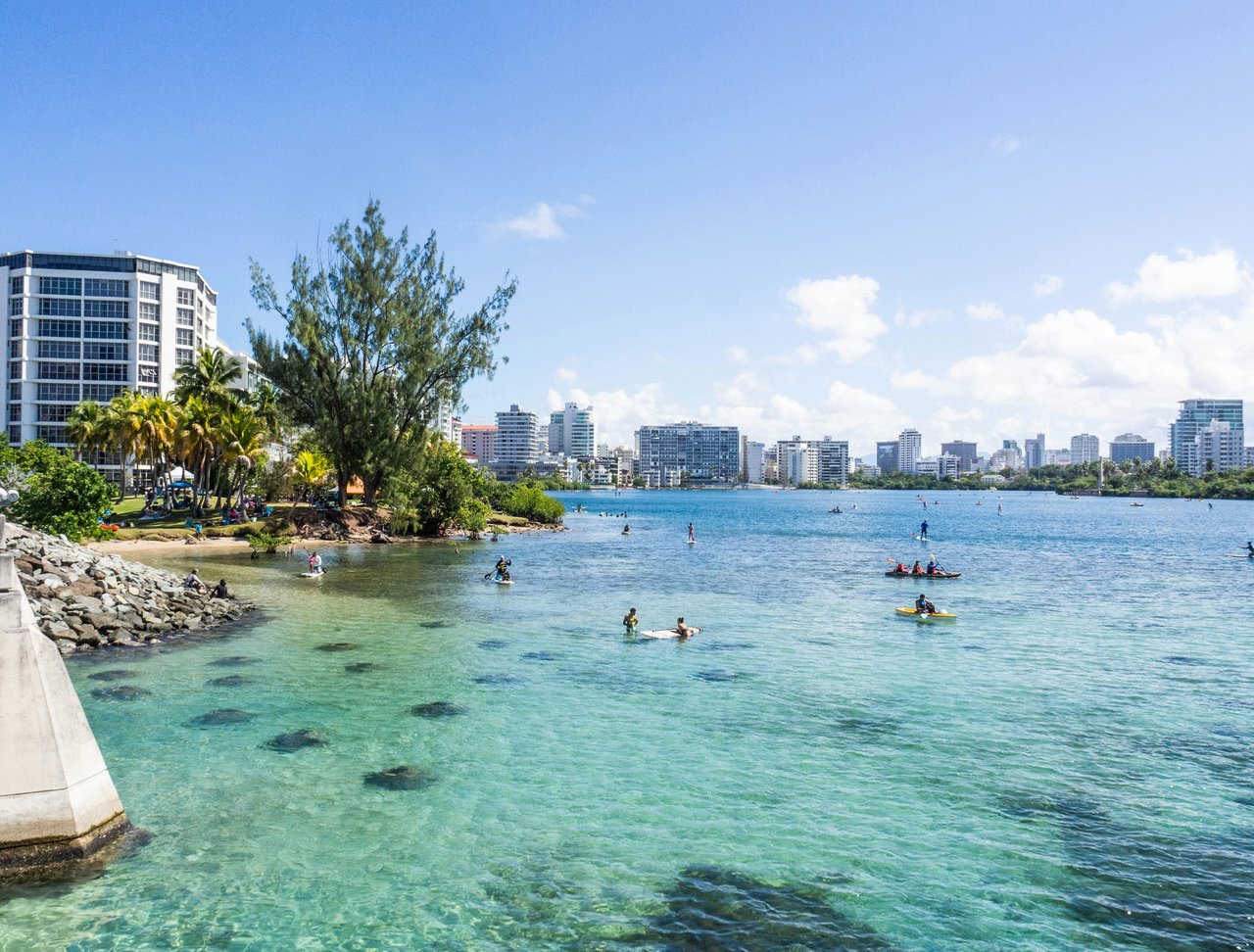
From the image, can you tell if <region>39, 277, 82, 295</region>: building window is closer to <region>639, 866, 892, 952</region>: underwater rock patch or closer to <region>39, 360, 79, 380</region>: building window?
<region>39, 360, 79, 380</region>: building window

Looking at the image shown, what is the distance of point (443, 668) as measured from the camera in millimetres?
28531

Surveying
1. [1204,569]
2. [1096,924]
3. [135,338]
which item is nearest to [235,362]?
[135,338]

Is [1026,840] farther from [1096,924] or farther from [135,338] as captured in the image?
[135,338]

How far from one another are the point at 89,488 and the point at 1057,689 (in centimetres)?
4910

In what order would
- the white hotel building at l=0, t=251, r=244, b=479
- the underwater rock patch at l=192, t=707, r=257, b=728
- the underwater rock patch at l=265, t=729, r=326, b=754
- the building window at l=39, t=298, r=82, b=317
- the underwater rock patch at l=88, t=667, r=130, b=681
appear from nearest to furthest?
1. the underwater rock patch at l=265, t=729, r=326, b=754
2. the underwater rock patch at l=192, t=707, r=257, b=728
3. the underwater rock patch at l=88, t=667, r=130, b=681
4. the white hotel building at l=0, t=251, r=244, b=479
5. the building window at l=39, t=298, r=82, b=317

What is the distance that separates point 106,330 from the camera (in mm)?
119250

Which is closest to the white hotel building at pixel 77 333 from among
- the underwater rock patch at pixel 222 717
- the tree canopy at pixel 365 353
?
the tree canopy at pixel 365 353

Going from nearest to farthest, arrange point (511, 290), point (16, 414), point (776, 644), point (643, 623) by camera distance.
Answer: point (776, 644) → point (643, 623) → point (511, 290) → point (16, 414)

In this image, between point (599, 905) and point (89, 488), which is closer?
point (599, 905)

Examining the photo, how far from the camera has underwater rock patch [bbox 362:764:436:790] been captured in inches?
684

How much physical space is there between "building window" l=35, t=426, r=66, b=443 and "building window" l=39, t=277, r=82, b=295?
19856 millimetres

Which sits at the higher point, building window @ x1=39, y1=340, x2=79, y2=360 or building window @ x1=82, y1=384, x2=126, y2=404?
building window @ x1=39, y1=340, x2=79, y2=360

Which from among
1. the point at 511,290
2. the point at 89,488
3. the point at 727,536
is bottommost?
the point at 727,536

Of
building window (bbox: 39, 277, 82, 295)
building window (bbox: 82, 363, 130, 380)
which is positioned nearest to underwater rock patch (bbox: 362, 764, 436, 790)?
building window (bbox: 82, 363, 130, 380)
